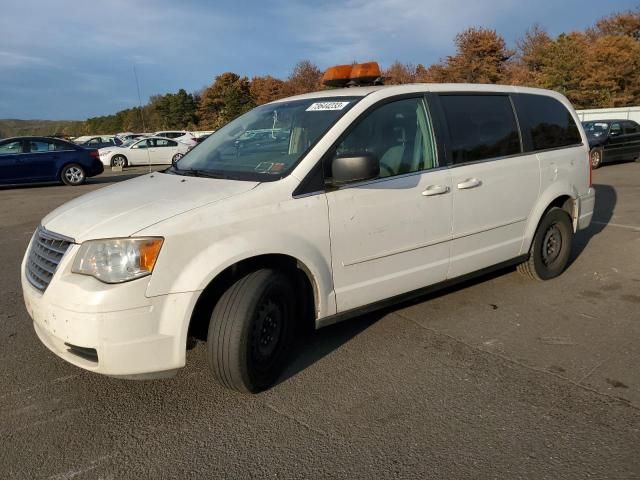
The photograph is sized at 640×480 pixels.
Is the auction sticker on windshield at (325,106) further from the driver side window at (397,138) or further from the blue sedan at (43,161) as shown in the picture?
the blue sedan at (43,161)

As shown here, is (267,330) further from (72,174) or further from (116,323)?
(72,174)

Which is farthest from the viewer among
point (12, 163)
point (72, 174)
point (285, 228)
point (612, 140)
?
point (612, 140)

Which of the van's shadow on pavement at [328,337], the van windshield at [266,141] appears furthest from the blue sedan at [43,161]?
the van's shadow on pavement at [328,337]

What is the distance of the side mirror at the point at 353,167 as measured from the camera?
10.3ft

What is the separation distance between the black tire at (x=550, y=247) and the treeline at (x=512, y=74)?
17.5 metres

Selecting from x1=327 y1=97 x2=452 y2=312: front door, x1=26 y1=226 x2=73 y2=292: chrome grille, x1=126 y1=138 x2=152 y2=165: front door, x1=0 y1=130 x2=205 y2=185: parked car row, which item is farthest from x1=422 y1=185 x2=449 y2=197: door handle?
x1=126 y1=138 x2=152 y2=165: front door

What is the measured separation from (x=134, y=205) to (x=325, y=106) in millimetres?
1495

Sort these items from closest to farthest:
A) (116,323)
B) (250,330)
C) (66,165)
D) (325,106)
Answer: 1. (116,323)
2. (250,330)
3. (325,106)
4. (66,165)

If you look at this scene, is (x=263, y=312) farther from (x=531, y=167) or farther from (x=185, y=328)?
(x=531, y=167)

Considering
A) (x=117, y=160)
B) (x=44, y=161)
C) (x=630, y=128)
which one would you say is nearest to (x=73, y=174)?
(x=44, y=161)

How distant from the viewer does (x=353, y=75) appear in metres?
4.64

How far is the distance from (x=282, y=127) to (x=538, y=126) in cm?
248

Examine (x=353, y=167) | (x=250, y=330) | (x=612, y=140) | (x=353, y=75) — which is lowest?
(x=250, y=330)

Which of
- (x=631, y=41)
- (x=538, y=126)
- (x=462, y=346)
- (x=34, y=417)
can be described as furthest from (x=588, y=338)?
(x=631, y=41)
